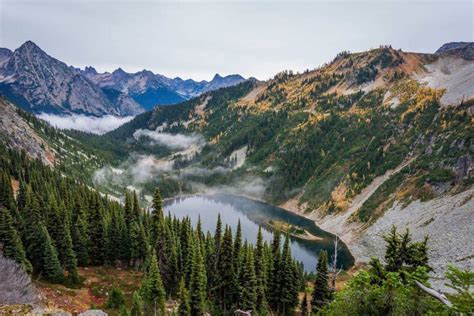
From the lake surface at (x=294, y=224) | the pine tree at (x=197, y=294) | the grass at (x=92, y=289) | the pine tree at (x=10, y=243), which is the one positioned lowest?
the lake surface at (x=294, y=224)

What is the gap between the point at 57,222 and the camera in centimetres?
6850

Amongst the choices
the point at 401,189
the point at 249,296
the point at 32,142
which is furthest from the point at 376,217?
the point at 32,142

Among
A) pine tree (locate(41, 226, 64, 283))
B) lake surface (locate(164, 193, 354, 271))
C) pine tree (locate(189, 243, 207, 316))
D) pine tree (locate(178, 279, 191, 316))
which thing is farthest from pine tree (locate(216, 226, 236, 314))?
lake surface (locate(164, 193, 354, 271))

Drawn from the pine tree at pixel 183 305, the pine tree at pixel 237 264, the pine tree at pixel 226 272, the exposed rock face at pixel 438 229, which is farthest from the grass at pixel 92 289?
the exposed rock face at pixel 438 229

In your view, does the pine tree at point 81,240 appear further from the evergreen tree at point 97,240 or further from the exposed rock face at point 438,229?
the exposed rock face at point 438,229

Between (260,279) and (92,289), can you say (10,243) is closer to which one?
(92,289)

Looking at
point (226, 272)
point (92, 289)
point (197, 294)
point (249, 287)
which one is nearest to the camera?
point (197, 294)

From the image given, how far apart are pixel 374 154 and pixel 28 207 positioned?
153873 mm

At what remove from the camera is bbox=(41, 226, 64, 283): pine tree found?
58213 mm

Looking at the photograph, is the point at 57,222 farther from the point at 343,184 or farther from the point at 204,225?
the point at 343,184

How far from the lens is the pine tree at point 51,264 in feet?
191

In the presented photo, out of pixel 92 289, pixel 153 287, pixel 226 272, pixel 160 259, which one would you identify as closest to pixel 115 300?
pixel 153 287

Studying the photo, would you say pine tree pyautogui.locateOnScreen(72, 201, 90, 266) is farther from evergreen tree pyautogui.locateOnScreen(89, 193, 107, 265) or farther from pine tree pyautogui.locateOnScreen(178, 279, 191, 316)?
pine tree pyautogui.locateOnScreen(178, 279, 191, 316)

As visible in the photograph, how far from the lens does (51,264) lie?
5859 cm
